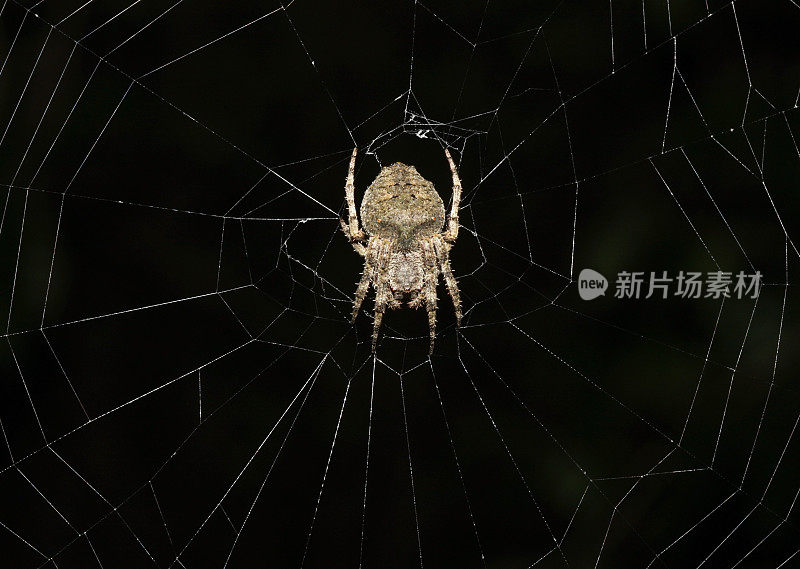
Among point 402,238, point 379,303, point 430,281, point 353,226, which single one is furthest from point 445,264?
point 353,226

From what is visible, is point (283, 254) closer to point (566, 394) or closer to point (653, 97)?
point (566, 394)

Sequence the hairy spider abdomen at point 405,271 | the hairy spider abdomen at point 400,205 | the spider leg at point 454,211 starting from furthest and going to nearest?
the hairy spider abdomen at point 405,271 → the spider leg at point 454,211 → the hairy spider abdomen at point 400,205

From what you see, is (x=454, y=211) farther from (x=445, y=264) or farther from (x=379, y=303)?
(x=379, y=303)

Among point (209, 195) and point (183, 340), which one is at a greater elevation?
point (209, 195)

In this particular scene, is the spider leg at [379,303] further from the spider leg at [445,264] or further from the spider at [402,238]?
the spider leg at [445,264]

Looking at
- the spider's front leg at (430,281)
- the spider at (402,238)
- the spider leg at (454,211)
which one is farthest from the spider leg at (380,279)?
the spider leg at (454,211)

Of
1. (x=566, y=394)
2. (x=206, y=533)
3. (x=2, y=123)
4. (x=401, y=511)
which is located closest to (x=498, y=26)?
(x=566, y=394)

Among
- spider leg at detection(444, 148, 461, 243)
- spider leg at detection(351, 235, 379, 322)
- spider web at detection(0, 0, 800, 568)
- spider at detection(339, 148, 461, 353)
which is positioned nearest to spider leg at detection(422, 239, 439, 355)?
spider at detection(339, 148, 461, 353)
